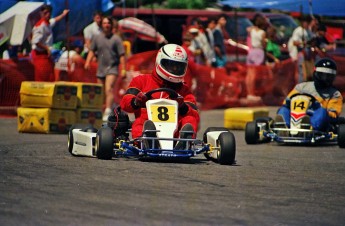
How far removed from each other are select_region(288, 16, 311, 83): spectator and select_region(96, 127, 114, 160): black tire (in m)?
12.4

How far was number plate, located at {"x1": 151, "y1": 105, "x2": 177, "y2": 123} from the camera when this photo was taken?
438 inches

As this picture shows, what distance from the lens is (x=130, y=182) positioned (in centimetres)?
917

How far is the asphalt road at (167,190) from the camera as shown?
7438 millimetres

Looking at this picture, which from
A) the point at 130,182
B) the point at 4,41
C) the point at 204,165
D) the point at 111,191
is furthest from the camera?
the point at 4,41

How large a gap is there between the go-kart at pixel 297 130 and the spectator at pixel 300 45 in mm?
8306

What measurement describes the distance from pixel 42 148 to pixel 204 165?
8.45ft

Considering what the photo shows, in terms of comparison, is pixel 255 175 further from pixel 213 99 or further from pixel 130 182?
pixel 213 99

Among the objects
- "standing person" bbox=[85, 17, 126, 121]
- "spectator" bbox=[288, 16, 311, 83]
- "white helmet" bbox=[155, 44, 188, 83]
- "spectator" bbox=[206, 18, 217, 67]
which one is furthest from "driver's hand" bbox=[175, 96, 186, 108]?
"spectator" bbox=[288, 16, 311, 83]

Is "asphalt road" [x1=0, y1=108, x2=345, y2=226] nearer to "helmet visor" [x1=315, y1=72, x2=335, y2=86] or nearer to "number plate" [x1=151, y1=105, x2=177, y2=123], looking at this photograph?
"number plate" [x1=151, y1=105, x2=177, y2=123]

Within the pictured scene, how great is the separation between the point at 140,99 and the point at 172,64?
2.15 feet

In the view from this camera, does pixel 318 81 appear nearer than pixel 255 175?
No

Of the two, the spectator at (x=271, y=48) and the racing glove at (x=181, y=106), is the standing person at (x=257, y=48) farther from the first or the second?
the racing glove at (x=181, y=106)

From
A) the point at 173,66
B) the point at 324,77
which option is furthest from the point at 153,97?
the point at 324,77

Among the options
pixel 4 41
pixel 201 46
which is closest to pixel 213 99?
pixel 201 46
